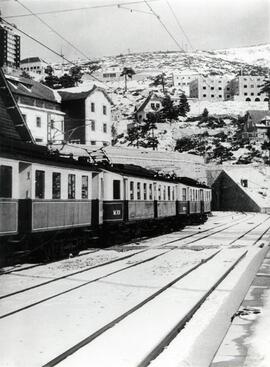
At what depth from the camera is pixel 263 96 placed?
6629 inches

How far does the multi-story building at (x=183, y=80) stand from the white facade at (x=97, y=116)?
108m

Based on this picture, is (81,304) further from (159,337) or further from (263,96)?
(263,96)

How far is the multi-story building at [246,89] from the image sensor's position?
16685 centimetres

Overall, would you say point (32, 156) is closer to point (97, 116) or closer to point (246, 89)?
point (97, 116)

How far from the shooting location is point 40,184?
1359 cm

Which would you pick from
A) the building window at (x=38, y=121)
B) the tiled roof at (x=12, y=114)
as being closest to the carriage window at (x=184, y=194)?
the tiled roof at (x=12, y=114)

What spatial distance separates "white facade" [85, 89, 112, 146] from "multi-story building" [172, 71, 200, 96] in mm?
107696

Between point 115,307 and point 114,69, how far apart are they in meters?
156

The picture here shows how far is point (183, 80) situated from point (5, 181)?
16587cm

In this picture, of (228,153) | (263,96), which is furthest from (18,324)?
(263,96)

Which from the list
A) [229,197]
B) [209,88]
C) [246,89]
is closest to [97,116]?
[229,197]

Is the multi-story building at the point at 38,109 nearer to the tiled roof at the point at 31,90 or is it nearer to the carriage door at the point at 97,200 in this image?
the tiled roof at the point at 31,90

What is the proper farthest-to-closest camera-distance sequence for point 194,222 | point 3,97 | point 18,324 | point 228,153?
point 228,153, point 194,222, point 3,97, point 18,324

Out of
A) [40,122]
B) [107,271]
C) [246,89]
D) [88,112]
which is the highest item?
[246,89]
